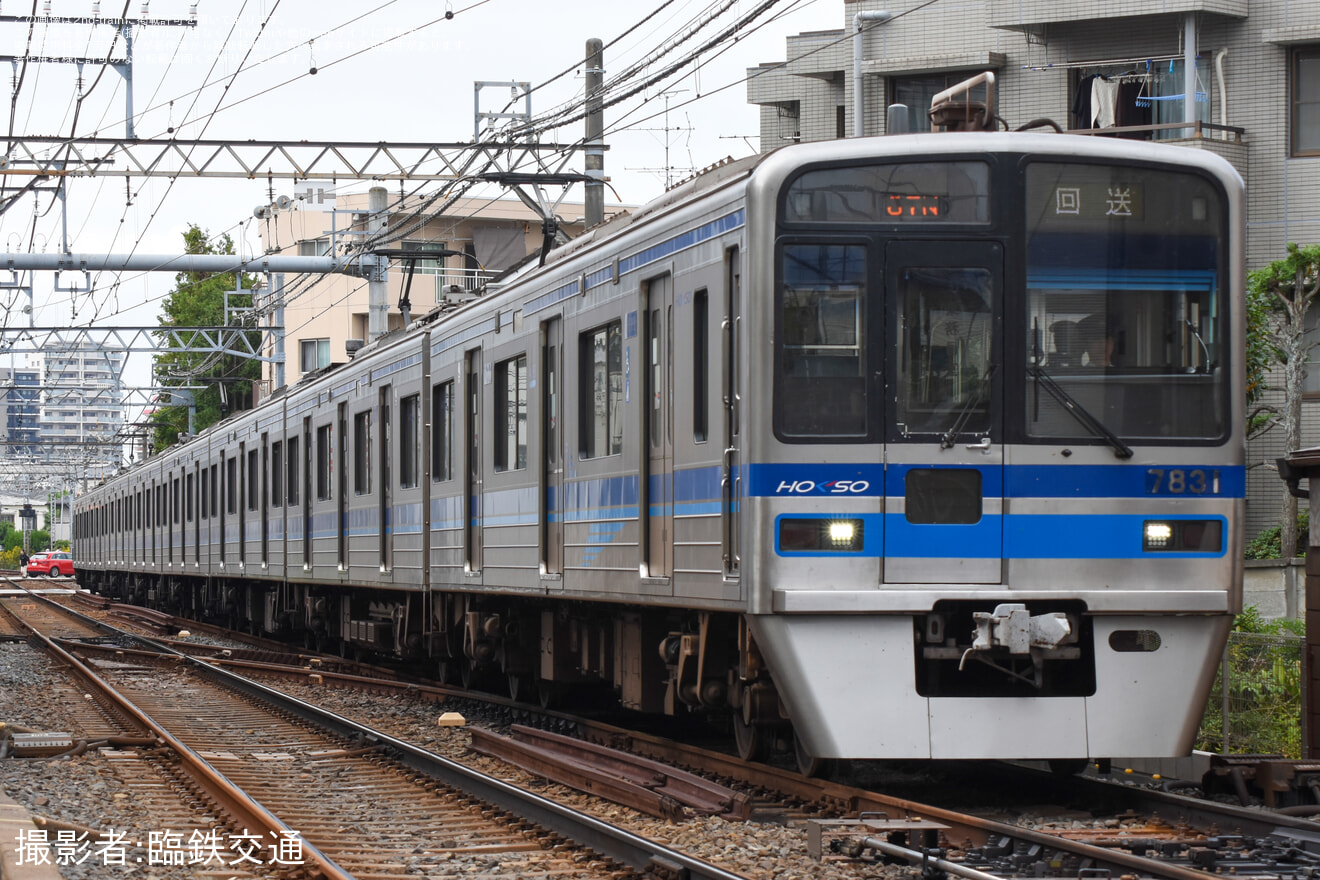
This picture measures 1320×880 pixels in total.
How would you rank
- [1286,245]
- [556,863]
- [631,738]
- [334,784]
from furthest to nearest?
1. [1286,245]
2. [631,738]
3. [334,784]
4. [556,863]

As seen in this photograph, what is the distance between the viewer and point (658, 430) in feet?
30.3

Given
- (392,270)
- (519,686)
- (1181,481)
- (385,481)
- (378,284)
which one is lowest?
(519,686)

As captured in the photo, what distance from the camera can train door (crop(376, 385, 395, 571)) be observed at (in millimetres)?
15914

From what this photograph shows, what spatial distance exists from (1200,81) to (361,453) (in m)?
11.1

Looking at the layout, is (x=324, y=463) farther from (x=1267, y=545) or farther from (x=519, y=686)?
(x=1267, y=545)

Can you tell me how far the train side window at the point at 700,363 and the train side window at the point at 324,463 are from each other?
10431 millimetres

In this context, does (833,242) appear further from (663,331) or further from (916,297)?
(663,331)

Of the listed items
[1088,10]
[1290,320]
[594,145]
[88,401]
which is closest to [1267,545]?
[1290,320]

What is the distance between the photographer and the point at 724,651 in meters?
8.83

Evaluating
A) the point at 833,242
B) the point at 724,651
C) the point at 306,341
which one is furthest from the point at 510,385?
the point at 306,341

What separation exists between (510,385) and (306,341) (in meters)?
44.1

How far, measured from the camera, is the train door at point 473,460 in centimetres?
1291

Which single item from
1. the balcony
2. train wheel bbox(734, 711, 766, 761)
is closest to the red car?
the balcony

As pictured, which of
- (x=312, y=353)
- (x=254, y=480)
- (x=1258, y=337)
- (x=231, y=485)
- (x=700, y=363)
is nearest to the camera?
(x=700, y=363)
